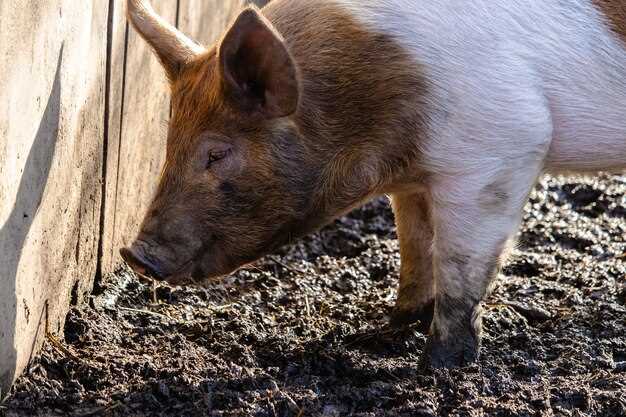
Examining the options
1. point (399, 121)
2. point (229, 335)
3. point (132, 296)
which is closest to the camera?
point (399, 121)

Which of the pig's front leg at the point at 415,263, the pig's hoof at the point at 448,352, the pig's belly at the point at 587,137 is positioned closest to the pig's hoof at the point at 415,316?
the pig's front leg at the point at 415,263

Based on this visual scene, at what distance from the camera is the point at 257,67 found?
3.66 meters

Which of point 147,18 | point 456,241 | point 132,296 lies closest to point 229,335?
point 132,296

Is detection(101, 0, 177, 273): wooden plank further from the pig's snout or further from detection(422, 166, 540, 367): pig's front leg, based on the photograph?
detection(422, 166, 540, 367): pig's front leg

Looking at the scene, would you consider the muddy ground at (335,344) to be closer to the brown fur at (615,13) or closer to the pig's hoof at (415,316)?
the pig's hoof at (415,316)

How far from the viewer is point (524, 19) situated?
13.1 feet

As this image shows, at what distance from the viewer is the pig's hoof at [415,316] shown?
180 inches

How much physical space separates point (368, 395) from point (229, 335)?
76cm

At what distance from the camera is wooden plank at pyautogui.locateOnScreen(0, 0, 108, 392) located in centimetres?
331

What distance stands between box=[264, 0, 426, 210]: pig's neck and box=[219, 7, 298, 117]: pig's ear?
0.14 m

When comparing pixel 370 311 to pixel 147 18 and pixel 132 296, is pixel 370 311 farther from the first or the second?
pixel 147 18

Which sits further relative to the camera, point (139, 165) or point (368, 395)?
point (139, 165)

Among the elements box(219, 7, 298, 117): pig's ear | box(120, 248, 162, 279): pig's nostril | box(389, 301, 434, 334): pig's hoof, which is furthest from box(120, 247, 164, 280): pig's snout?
box(389, 301, 434, 334): pig's hoof

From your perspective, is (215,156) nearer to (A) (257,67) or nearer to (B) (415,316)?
(A) (257,67)
